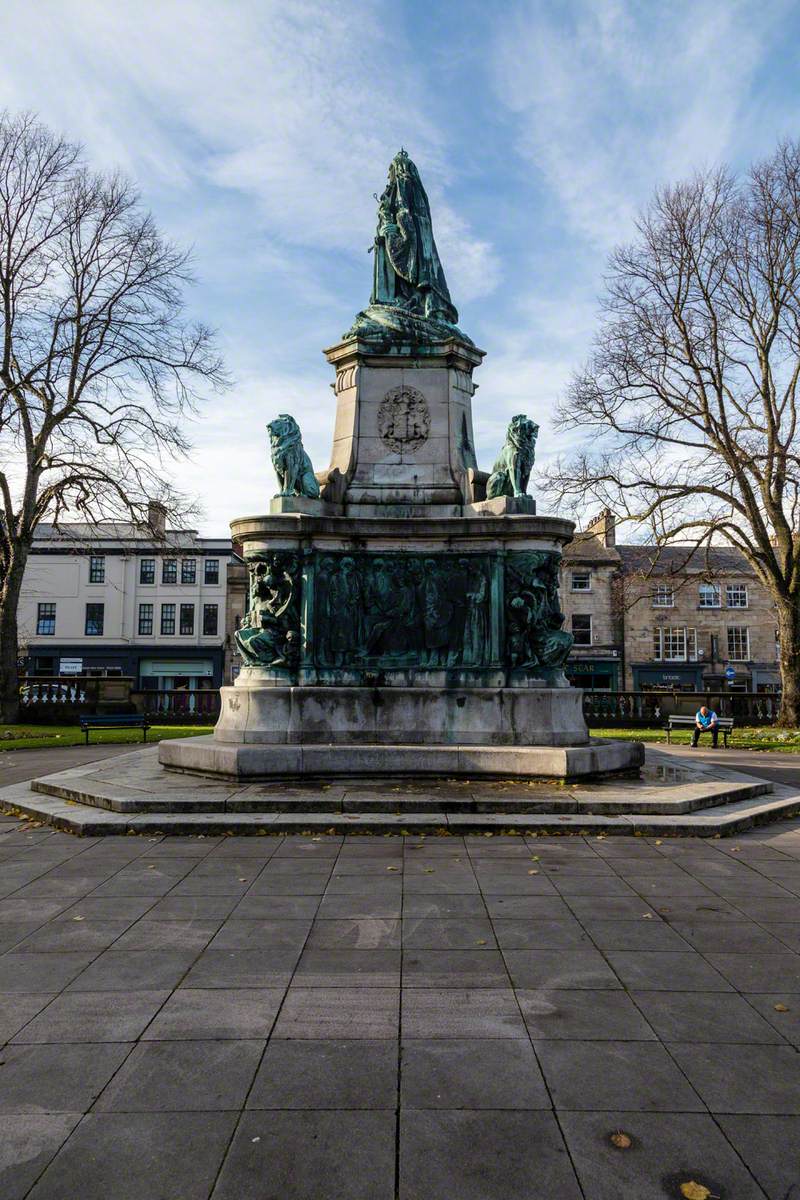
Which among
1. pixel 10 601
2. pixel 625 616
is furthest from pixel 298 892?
pixel 625 616

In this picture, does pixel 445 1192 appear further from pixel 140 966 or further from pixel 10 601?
pixel 10 601

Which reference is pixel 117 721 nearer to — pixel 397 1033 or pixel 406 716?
pixel 406 716

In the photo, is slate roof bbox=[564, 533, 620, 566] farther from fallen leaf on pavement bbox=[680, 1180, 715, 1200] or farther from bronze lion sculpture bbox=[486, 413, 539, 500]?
fallen leaf on pavement bbox=[680, 1180, 715, 1200]

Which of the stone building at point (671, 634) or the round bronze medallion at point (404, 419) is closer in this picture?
the round bronze medallion at point (404, 419)

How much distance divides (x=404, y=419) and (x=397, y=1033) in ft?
34.4

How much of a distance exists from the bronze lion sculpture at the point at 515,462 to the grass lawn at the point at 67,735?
1008 cm

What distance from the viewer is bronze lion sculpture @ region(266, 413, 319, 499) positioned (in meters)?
12.4

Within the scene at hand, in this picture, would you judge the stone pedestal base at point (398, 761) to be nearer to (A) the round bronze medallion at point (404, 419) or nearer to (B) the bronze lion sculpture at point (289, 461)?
(B) the bronze lion sculpture at point (289, 461)

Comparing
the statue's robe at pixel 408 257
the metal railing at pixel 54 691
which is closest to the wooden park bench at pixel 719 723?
the statue's robe at pixel 408 257

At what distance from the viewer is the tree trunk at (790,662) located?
2452cm

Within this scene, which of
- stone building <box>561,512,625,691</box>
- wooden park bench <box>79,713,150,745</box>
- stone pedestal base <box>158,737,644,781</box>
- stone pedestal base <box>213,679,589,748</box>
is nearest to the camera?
stone pedestal base <box>158,737,644,781</box>

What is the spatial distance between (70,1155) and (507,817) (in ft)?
20.8

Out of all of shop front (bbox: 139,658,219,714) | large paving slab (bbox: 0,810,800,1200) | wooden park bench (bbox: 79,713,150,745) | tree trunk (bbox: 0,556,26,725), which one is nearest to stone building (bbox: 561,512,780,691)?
shop front (bbox: 139,658,219,714)

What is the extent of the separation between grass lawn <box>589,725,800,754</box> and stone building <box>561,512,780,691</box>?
2607 centimetres
